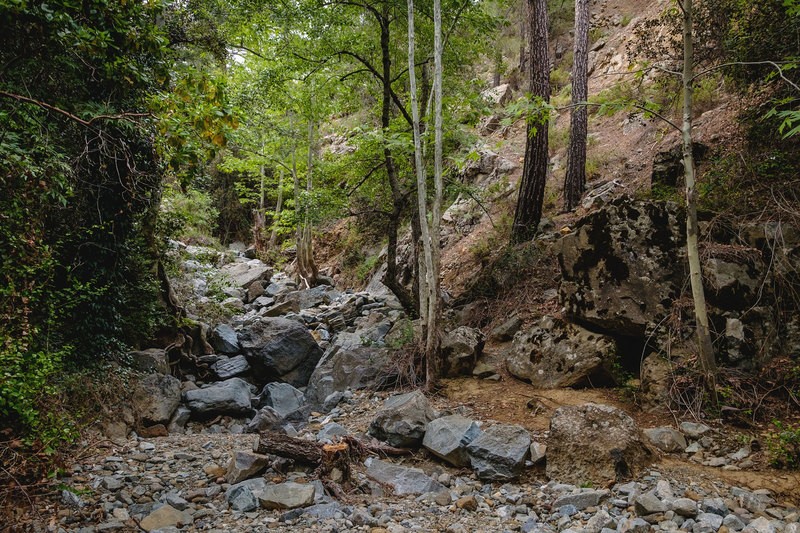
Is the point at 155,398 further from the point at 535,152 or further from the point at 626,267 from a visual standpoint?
the point at 535,152

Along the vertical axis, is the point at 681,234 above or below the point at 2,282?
above

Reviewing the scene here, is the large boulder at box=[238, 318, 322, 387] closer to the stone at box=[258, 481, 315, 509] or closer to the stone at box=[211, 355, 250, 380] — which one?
A: the stone at box=[211, 355, 250, 380]

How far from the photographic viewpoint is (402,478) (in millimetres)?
4203

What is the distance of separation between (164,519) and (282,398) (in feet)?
12.7

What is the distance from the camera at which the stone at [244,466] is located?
4113 millimetres

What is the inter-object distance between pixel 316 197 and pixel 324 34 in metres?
3.08

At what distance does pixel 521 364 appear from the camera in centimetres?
609

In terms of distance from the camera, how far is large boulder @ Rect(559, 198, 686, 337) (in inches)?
200

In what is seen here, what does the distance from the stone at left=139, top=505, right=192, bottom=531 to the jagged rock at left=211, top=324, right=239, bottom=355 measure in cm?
583

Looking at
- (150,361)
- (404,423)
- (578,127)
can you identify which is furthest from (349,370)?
(578,127)

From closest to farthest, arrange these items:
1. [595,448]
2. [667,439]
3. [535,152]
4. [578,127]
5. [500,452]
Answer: [595,448] → [667,439] → [500,452] → [535,152] → [578,127]

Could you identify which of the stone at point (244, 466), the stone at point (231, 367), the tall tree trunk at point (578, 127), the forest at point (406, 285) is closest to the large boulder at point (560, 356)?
the forest at point (406, 285)

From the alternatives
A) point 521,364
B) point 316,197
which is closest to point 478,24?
point 316,197

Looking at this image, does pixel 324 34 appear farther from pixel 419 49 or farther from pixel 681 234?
pixel 681 234
